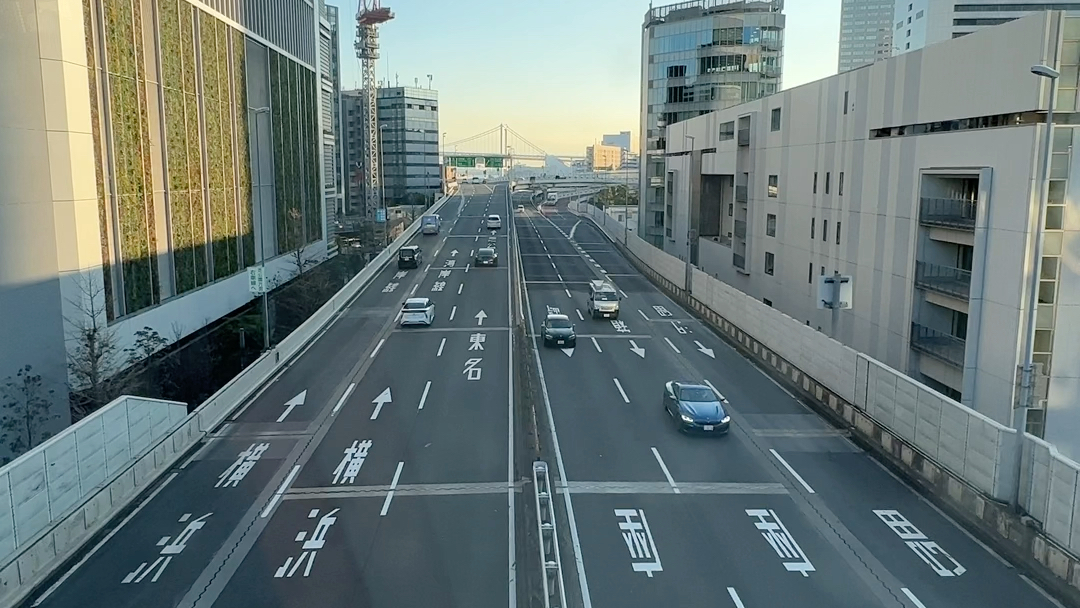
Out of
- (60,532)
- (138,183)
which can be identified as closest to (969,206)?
(60,532)

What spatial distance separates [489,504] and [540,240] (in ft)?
209

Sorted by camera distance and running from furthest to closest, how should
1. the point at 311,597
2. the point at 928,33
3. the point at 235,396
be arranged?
the point at 928,33, the point at 235,396, the point at 311,597

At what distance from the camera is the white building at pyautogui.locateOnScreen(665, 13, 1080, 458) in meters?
22.2

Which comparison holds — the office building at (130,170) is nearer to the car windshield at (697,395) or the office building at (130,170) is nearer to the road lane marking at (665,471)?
the road lane marking at (665,471)

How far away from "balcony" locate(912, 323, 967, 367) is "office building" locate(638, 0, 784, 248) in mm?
53585

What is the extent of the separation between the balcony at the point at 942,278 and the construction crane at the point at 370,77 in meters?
67.8

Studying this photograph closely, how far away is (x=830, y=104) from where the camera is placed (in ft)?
123

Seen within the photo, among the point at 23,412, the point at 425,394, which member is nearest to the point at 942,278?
the point at 425,394

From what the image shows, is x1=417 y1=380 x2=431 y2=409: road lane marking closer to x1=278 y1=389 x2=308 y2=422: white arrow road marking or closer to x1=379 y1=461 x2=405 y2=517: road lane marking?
x1=278 y1=389 x2=308 y2=422: white arrow road marking

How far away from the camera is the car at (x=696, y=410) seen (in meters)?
21.8

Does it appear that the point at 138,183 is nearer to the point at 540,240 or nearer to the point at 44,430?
the point at 44,430

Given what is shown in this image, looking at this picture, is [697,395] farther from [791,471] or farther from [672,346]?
[672,346]

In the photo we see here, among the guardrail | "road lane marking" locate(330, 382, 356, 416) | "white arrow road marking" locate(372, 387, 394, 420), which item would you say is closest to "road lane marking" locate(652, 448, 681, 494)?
"white arrow road marking" locate(372, 387, 394, 420)

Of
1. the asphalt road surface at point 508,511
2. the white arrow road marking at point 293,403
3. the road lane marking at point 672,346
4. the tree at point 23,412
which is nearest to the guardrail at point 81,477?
the asphalt road surface at point 508,511
